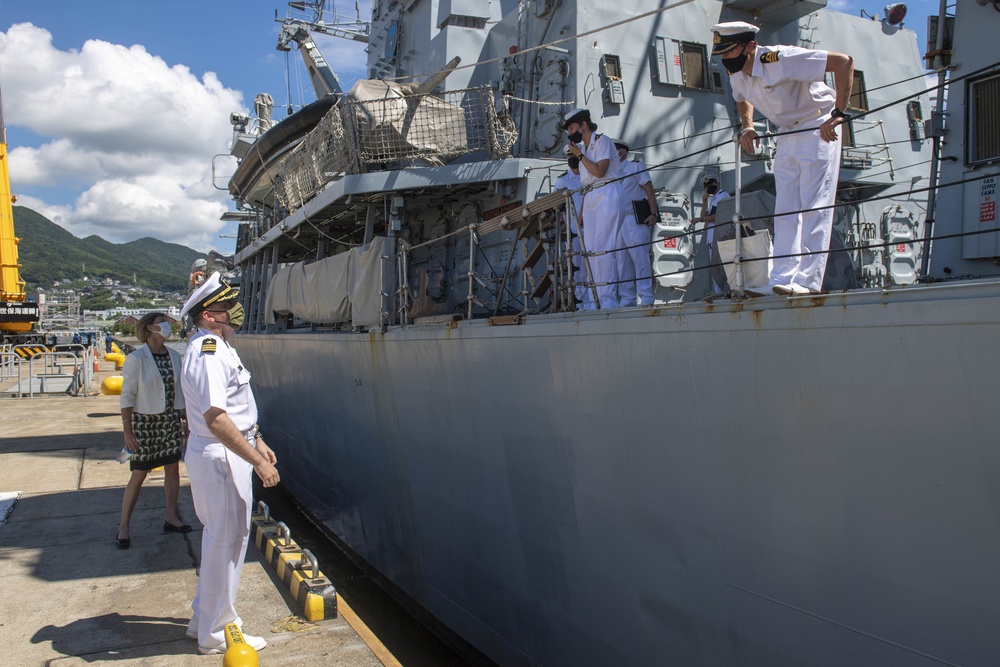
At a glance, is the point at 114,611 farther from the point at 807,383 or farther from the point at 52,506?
the point at 807,383

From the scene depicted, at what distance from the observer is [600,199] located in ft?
15.1

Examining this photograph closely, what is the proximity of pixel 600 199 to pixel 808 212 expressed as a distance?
1.55 m

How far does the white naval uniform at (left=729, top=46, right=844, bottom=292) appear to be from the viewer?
3.19 metres

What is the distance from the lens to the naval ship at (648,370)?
2521mm

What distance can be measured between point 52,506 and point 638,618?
180 inches

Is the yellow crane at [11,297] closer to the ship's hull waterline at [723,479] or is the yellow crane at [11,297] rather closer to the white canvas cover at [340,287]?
the white canvas cover at [340,287]

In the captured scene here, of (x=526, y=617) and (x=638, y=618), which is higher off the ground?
(x=638, y=618)

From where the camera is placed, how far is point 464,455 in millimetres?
5016

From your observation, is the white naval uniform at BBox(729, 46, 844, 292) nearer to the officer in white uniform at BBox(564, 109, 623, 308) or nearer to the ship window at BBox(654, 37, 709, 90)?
the officer in white uniform at BBox(564, 109, 623, 308)

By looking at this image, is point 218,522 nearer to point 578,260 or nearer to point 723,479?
point 723,479

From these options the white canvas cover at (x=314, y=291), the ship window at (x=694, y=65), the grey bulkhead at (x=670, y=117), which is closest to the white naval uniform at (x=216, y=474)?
the grey bulkhead at (x=670, y=117)

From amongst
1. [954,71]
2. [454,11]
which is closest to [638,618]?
[954,71]

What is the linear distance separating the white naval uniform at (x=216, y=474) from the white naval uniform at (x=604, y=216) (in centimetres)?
232

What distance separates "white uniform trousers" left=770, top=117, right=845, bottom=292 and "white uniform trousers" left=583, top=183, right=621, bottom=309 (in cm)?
133
